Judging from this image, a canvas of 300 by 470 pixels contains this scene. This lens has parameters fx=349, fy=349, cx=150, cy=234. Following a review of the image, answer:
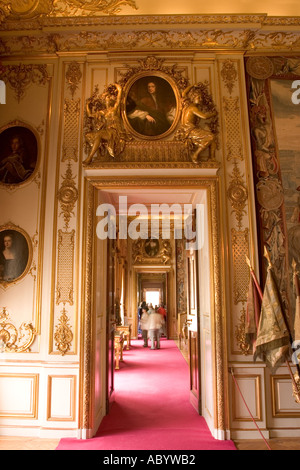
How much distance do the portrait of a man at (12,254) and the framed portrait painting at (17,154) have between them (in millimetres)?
787

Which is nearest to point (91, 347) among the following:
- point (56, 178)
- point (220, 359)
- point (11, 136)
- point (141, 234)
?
point (220, 359)

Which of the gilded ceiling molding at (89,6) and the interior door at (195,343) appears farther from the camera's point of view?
the interior door at (195,343)

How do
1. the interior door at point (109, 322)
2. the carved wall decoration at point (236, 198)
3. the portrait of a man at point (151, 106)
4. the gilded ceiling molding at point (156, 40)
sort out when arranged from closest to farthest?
the carved wall decoration at point (236, 198) → the portrait of a man at point (151, 106) → the gilded ceiling molding at point (156, 40) → the interior door at point (109, 322)

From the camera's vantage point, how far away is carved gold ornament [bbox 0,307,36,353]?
4848 mm

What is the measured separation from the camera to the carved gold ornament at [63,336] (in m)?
4.76

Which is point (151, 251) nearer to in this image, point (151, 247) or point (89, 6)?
point (151, 247)

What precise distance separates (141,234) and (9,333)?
1071cm

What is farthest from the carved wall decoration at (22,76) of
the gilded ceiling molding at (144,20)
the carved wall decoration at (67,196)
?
the carved wall decoration at (67,196)

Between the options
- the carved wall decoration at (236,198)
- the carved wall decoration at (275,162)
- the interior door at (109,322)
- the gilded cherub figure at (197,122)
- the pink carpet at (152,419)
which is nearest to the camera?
the pink carpet at (152,419)

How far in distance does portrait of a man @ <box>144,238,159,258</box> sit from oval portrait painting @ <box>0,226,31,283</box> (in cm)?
1135

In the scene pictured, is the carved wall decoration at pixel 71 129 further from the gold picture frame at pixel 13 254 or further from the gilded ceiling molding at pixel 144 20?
the gold picture frame at pixel 13 254

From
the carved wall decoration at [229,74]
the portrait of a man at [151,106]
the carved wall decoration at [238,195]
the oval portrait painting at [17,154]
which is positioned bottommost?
the carved wall decoration at [238,195]

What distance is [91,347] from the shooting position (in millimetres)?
4754

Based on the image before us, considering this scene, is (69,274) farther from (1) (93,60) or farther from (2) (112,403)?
(1) (93,60)
